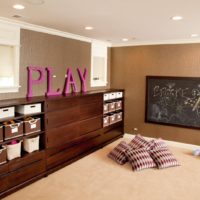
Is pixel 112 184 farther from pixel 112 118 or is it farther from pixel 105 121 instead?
pixel 112 118

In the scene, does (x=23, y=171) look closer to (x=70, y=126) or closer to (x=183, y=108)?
(x=70, y=126)

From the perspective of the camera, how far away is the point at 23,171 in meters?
3.25

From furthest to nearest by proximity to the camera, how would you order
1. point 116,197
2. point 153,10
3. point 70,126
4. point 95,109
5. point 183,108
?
point 183,108, point 95,109, point 70,126, point 116,197, point 153,10

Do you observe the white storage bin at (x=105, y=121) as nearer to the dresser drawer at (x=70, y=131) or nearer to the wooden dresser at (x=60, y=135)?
the wooden dresser at (x=60, y=135)

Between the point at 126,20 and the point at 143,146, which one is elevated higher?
the point at 126,20

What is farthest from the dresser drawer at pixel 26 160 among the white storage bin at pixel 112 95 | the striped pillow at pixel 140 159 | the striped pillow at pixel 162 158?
the white storage bin at pixel 112 95

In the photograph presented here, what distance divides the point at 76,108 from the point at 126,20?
5.74 ft

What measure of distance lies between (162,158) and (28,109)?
7.88 ft

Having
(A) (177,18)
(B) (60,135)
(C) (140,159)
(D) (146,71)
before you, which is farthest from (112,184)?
(D) (146,71)

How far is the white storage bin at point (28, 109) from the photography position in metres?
3.28

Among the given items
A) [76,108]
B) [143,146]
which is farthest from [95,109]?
[143,146]

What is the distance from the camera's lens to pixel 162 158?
13.4ft

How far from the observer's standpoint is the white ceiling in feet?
8.30

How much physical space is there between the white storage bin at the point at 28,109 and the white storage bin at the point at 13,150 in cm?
44
